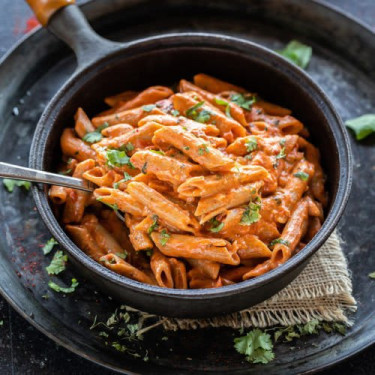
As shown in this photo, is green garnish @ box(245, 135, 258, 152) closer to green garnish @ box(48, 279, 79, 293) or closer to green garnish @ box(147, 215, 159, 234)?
green garnish @ box(147, 215, 159, 234)

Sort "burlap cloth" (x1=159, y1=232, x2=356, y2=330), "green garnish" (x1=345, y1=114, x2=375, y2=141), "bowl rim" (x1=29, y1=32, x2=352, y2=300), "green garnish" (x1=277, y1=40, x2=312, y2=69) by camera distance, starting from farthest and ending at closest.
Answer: "green garnish" (x1=277, y1=40, x2=312, y2=69)
"green garnish" (x1=345, y1=114, x2=375, y2=141)
"burlap cloth" (x1=159, y1=232, x2=356, y2=330)
"bowl rim" (x1=29, y1=32, x2=352, y2=300)

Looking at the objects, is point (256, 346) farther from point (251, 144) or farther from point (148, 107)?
point (148, 107)

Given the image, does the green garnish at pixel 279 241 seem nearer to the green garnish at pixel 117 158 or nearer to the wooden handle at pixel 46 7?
the green garnish at pixel 117 158

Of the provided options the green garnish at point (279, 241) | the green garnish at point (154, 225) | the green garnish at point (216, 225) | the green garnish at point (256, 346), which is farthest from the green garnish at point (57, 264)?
the green garnish at point (279, 241)

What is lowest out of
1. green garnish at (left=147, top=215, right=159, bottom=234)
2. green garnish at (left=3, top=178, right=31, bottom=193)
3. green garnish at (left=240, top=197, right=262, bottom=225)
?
green garnish at (left=3, top=178, right=31, bottom=193)

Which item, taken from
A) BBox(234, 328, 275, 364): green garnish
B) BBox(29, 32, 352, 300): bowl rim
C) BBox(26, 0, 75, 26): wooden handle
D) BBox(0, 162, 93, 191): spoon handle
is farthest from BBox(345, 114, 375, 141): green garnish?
BBox(26, 0, 75, 26): wooden handle

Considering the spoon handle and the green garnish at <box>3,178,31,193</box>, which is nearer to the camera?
the spoon handle

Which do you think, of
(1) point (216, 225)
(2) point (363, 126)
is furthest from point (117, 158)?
(2) point (363, 126)

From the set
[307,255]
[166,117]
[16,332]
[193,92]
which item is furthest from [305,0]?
[16,332]
